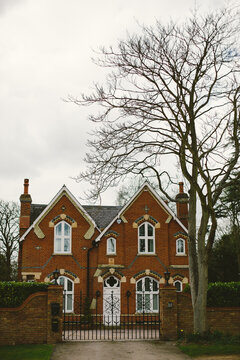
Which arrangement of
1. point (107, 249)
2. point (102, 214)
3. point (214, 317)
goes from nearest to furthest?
1. point (214, 317)
2. point (107, 249)
3. point (102, 214)

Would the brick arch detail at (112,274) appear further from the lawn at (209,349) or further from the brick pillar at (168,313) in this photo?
the lawn at (209,349)

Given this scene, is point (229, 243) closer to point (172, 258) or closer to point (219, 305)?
point (172, 258)

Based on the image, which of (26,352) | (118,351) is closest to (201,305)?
(118,351)

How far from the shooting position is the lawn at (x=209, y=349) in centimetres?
1346

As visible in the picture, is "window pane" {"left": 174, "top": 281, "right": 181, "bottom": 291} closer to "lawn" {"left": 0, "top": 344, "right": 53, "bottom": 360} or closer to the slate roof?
the slate roof

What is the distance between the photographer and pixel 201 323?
1527 cm

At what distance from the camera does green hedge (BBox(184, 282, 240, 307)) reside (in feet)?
56.7

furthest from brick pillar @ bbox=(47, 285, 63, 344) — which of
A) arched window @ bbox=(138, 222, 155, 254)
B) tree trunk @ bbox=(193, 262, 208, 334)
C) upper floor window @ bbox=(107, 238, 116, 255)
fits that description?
arched window @ bbox=(138, 222, 155, 254)

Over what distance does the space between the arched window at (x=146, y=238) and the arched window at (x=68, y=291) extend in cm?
484

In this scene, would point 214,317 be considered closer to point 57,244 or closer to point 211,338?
point 211,338

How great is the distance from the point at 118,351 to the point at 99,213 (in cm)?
1580

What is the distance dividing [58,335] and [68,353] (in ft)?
7.05

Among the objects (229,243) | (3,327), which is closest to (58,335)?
(3,327)

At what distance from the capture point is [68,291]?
25641 millimetres
